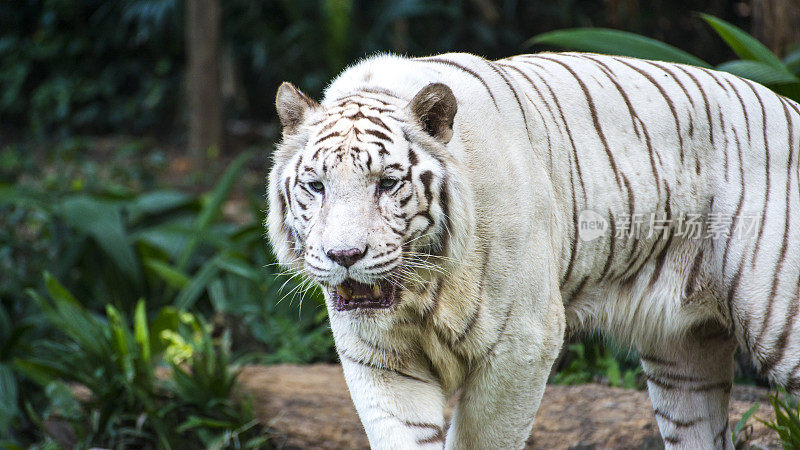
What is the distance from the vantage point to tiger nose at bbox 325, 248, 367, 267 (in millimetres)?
2051

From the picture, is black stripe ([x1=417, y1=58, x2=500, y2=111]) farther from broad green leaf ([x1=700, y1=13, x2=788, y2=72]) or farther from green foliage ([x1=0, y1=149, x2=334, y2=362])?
green foliage ([x1=0, y1=149, x2=334, y2=362])

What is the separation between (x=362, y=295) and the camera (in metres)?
2.21

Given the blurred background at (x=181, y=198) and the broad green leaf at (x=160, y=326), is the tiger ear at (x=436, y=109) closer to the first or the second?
the blurred background at (x=181, y=198)

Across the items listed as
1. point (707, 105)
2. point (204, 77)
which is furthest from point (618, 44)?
point (204, 77)

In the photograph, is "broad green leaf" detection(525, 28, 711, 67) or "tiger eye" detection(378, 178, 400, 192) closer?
"tiger eye" detection(378, 178, 400, 192)

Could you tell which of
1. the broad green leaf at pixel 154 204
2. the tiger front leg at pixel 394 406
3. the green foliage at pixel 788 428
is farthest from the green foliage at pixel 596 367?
the broad green leaf at pixel 154 204

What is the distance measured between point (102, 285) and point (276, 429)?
2.34 m

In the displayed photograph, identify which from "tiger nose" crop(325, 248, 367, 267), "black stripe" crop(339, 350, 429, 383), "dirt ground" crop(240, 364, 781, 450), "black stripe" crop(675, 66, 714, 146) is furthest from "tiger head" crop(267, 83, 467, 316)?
"dirt ground" crop(240, 364, 781, 450)

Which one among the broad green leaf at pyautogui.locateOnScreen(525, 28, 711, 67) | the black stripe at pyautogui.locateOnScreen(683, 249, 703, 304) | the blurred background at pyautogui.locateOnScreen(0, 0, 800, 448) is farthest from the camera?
the blurred background at pyautogui.locateOnScreen(0, 0, 800, 448)

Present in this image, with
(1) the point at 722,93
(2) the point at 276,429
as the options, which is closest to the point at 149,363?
(2) the point at 276,429

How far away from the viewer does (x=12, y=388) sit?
4.74 m

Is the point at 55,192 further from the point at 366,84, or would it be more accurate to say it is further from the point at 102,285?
the point at 366,84

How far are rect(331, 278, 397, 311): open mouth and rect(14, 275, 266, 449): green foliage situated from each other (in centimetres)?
190

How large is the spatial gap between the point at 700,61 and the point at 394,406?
251cm
